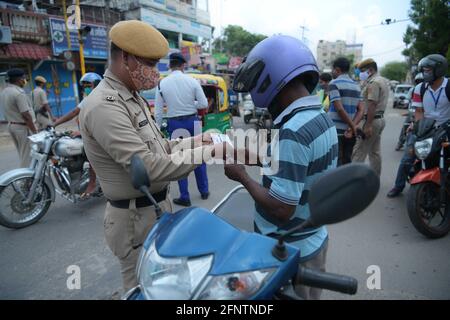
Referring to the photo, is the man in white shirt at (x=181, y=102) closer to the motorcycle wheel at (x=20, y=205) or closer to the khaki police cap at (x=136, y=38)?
the motorcycle wheel at (x=20, y=205)

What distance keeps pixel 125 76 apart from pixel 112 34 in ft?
0.70

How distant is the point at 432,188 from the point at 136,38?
10.6 feet

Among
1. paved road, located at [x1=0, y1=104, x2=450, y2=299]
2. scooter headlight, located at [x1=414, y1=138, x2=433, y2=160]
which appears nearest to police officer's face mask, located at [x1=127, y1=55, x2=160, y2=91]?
paved road, located at [x1=0, y1=104, x2=450, y2=299]

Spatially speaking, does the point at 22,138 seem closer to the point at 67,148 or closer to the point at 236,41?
the point at 67,148

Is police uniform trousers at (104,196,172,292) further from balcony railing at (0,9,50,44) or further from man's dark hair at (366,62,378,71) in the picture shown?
balcony railing at (0,9,50,44)

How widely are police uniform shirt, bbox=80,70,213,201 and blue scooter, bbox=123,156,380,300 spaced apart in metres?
0.44

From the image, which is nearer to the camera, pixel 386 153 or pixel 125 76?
pixel 125 76

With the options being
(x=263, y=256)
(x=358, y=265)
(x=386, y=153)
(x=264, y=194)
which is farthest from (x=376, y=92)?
(x=263, y=256)

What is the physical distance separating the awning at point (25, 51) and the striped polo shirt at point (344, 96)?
1321cm

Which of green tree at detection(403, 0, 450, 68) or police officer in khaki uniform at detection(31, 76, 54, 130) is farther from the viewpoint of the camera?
green tree at detection(403, 0, 450, 68)

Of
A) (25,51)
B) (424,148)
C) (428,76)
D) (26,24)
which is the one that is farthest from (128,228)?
(26,24)

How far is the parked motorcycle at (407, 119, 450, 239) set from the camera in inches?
120

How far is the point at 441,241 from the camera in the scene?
308cm
